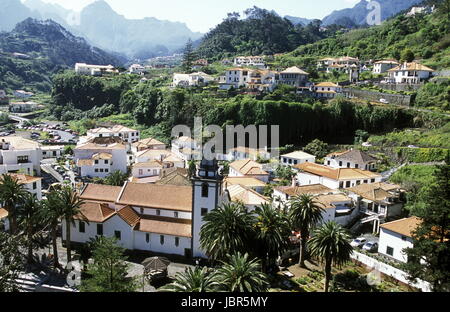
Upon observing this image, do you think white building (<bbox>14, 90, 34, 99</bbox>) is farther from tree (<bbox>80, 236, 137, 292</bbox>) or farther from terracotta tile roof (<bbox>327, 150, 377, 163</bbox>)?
tree (<bbox>80, 236, 137, 292</bbox>)

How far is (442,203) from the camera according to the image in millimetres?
21672

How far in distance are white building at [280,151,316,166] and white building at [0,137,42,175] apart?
3327cm

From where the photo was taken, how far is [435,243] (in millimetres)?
20828

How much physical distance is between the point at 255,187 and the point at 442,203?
2207 cm

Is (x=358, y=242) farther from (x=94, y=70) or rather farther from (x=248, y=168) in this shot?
(x=94, y=70)

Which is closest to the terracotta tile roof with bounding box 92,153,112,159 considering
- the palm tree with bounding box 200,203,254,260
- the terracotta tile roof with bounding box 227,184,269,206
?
the terracotta tile roof with bounding box 227,184,269,206

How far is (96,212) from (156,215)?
462 cm

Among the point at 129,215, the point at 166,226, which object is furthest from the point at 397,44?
the point at 129,215

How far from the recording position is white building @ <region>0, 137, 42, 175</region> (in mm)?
47194

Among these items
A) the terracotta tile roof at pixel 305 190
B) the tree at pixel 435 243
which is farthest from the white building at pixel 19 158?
the tree at pixel 435 243

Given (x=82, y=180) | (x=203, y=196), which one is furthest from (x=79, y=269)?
(x=82, y=180)

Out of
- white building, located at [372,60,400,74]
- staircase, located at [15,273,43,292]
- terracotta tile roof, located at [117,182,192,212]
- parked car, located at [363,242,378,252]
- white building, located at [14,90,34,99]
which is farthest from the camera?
white building, located at [14,90,34,99]

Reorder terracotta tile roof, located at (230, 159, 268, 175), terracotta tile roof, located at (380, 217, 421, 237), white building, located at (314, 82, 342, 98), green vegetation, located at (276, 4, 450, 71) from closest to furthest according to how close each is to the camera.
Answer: terracotta tile roof, located at (380, 217, 421, 237)
terracotta tile roof, located at (230, 159, 268, 175)
white building, located at (314, 82, 342, 98)
green vegetation, located at (276, 4, 450, 71)
